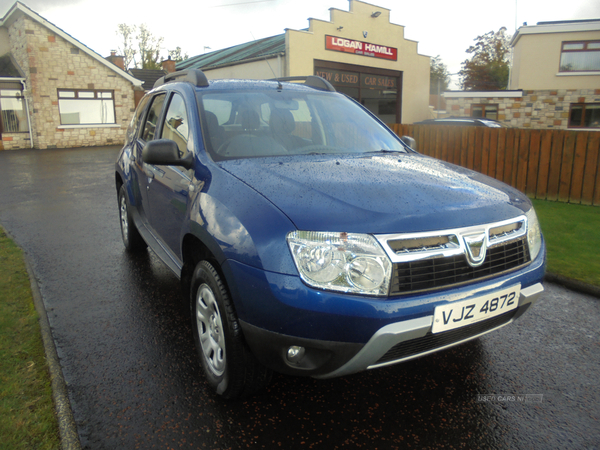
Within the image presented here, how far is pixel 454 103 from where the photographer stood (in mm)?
28484

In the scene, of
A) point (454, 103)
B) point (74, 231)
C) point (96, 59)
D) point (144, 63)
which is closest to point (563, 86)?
point (454, 103)

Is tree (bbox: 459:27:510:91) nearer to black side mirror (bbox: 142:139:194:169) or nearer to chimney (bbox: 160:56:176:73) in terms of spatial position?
chimney (bbox: 160:56:176:73)

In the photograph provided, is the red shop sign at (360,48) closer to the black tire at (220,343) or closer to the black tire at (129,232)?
the black tire at (129,232)

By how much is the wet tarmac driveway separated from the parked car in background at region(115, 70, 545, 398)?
281 mm

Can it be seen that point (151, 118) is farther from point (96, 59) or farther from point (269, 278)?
point (96, 59)

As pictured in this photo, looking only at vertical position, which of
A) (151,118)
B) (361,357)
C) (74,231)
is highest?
(151,118)

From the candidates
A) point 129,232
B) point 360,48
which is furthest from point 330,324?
point 360,48

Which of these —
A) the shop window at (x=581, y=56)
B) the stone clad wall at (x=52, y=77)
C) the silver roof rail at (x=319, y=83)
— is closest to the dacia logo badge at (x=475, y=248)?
the silver roof rail at (x=319, y=83)

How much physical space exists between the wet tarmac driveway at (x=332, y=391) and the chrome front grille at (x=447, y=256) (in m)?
0.82

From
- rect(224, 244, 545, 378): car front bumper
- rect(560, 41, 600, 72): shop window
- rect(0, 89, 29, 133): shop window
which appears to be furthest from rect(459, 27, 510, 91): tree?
rect(224, 244, 545, 378): car front bumper

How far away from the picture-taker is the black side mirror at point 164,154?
9.68ft

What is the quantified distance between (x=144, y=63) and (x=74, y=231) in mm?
54516

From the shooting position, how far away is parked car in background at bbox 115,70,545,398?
6.98ft

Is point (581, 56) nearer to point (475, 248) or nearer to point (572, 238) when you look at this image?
point (572, 238)
